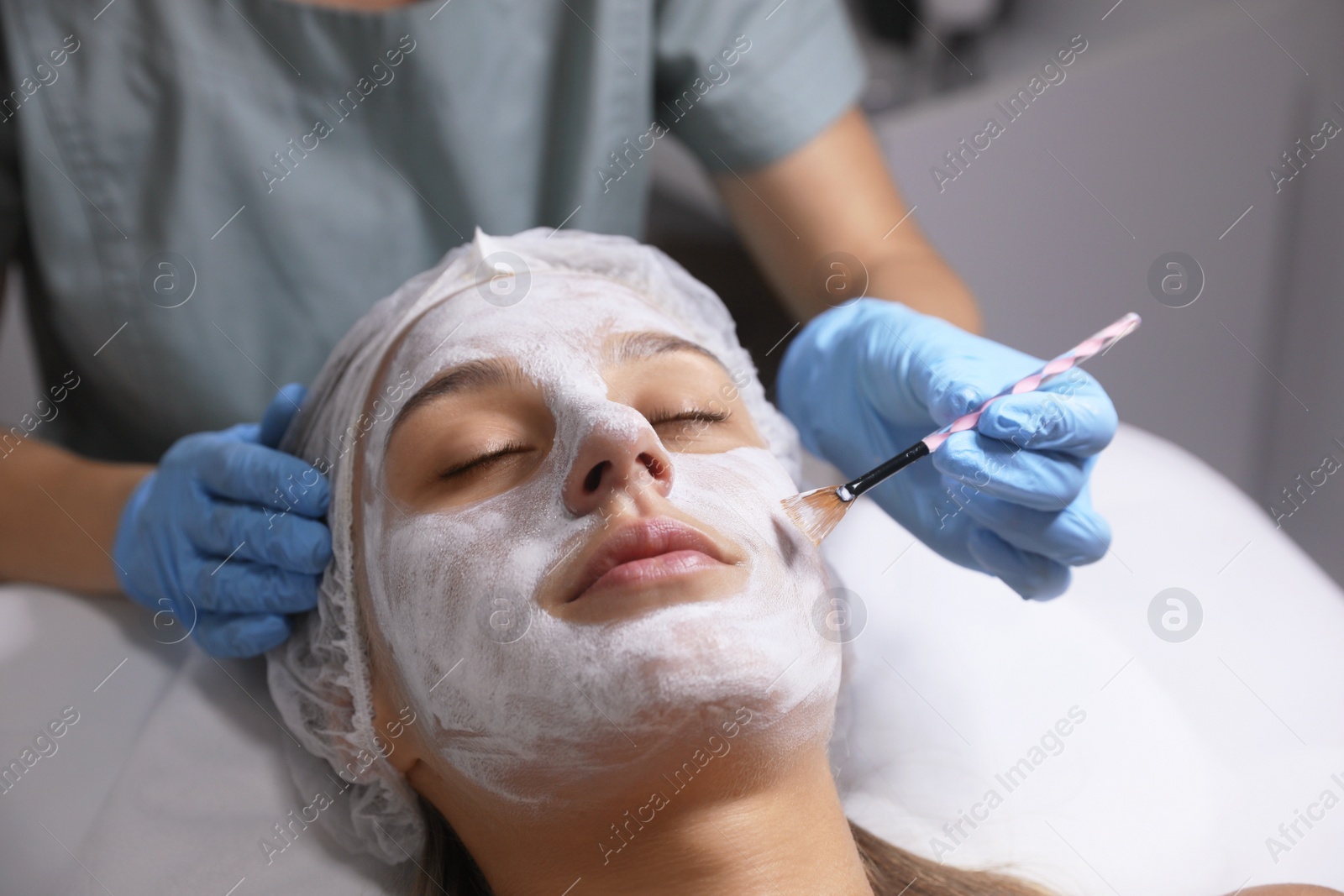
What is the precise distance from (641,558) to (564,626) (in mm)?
80

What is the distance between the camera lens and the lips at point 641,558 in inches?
32.4

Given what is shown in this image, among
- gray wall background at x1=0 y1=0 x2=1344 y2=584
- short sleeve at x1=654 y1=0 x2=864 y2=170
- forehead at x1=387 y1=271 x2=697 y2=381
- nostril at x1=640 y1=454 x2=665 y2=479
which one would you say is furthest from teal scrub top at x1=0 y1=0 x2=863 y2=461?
nostril at x1=640 y1=454 x2=665 y2=479

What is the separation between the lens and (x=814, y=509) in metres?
0.97

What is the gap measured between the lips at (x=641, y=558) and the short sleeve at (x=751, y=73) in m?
0.85

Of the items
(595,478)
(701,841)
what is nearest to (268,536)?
(595,478)

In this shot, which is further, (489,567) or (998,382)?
(998,382)

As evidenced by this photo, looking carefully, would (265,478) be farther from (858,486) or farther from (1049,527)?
(1049,527)

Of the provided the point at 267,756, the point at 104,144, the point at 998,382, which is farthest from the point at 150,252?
the point at 998,382

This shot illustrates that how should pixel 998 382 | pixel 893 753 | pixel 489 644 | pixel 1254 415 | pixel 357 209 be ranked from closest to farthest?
pixel 489 644, pixel 998 382, pixel 893 753, pixel 357 209, pixel 1254 415

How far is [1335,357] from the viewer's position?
73.8 inches

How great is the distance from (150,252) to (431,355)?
0.54m

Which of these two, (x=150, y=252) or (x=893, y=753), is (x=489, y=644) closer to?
(x=893, y=753)

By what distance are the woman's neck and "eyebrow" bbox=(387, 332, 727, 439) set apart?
38 centimetres

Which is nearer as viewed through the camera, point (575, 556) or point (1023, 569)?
point (575, 556)
